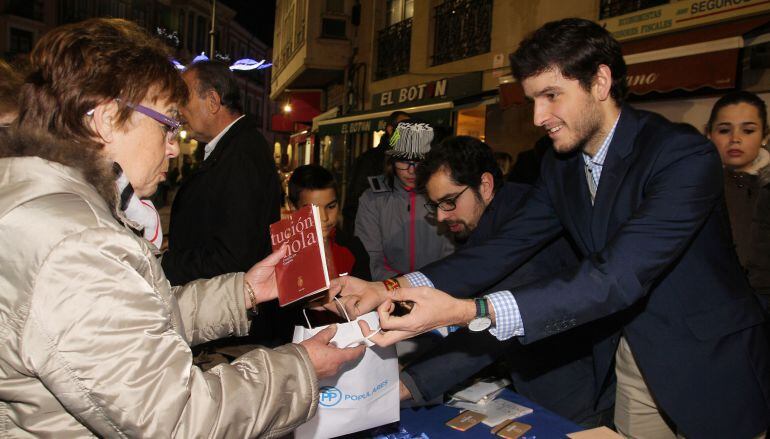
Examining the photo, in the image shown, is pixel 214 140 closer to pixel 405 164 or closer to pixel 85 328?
pixel 405 164

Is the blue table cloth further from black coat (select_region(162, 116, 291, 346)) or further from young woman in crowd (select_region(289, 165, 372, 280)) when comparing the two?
young woman in crowd (select_region(289, 165, 372, 280))

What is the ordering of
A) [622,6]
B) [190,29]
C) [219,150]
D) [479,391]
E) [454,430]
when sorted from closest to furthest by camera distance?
[454,430] → [479,391] → [219,150] → [622,6] → [190,29]

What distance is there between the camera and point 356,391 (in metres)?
1.69

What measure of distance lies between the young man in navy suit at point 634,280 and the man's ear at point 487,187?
68 cm

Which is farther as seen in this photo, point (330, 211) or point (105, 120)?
point (330, 211)

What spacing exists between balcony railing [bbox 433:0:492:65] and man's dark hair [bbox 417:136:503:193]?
728cm

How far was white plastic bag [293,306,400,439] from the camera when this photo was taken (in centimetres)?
164

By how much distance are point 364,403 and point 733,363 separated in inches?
51.3

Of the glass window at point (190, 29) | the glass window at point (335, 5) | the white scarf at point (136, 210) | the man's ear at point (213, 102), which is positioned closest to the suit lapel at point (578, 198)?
the white scarf at point (136, 210)

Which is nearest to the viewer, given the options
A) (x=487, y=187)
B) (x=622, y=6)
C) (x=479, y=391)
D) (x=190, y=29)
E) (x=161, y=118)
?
(x=161, y=118)

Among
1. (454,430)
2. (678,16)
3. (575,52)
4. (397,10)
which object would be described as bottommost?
(454,430)

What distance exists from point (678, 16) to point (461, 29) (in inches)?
196

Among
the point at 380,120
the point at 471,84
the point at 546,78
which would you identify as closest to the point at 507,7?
the point at 471,84

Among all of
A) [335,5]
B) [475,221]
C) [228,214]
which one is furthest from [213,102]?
[335,5]
